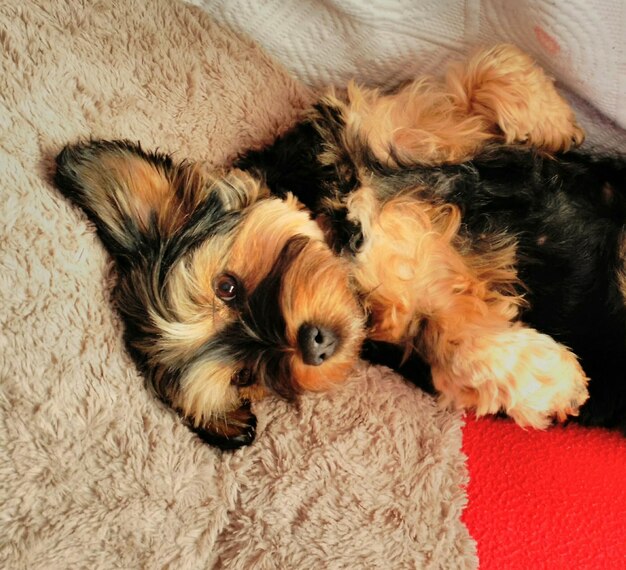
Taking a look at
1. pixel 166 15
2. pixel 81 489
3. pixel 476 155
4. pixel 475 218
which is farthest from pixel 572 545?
pixel 166 15

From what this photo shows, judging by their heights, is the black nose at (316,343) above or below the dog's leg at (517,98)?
below

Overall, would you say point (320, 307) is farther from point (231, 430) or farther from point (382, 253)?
point (231, 430)

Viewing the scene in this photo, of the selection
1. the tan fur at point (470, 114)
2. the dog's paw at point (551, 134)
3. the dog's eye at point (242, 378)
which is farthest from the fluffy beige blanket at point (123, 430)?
the dog's paw at point (551, 134)

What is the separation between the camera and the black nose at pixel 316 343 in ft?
5.08

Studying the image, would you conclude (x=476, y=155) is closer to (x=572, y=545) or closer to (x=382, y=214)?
(x=382, y=214)

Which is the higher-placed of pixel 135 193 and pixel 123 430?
pixel 135 193

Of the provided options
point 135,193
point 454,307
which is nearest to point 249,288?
point 135,193

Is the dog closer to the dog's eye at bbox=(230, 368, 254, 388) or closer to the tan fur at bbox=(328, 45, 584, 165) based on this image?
the tan fur at bbox=(328, 45, 584, 165)

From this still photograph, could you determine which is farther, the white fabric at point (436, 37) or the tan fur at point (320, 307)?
the white fabric at point (436, 37)

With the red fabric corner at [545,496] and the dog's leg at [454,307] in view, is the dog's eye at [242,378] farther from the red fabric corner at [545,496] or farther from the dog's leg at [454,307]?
the red fabric corner at [545,496]

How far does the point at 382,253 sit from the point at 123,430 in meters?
0.81

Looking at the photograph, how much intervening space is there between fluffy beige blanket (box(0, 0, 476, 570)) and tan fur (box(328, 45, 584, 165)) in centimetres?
57

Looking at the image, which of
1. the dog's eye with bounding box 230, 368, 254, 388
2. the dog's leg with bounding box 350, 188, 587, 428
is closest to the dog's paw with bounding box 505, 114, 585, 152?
the dog's leg with bounding box 350, 188, 587, 428

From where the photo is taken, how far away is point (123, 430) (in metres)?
1.54
